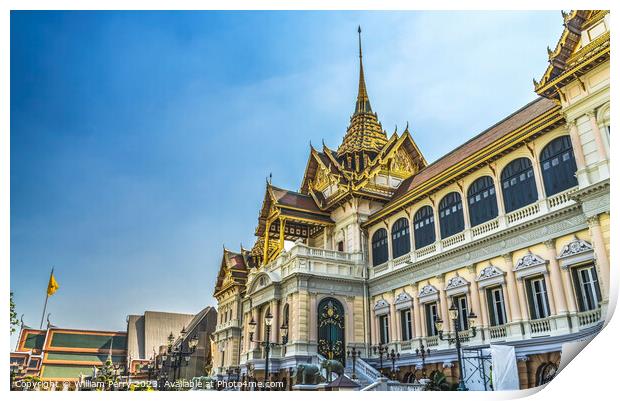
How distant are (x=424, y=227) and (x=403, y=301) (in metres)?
3.71

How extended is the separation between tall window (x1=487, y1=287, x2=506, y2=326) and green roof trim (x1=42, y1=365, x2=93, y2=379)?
36.6 m

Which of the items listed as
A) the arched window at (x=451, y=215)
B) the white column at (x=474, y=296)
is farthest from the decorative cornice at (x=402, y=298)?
the white column at (x=474, y=296)

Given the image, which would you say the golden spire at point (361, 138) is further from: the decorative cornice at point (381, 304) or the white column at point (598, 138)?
the white column at point (598, 138)

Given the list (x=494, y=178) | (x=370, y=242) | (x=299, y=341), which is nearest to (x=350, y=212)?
(x=370, y=242)

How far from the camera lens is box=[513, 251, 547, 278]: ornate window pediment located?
658 inches

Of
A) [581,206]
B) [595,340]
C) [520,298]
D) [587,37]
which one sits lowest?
[595,340]

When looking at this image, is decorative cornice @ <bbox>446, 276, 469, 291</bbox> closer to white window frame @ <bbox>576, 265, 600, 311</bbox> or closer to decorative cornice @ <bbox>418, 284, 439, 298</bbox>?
decorative cornice @ <bbox>418, 284, 439, 298</bbox>

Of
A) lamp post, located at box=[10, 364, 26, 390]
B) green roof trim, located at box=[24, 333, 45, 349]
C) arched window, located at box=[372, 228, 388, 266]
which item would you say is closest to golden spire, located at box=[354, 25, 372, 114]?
arched window, located at box=[372, 228, 388, 266]

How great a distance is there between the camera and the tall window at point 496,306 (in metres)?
18.3

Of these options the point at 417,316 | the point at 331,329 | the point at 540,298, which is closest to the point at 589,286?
the point at 540,298

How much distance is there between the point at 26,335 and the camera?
42.0 metres

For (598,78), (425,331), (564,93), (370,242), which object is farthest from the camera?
(370,242)

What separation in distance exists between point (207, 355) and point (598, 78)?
147 ft
